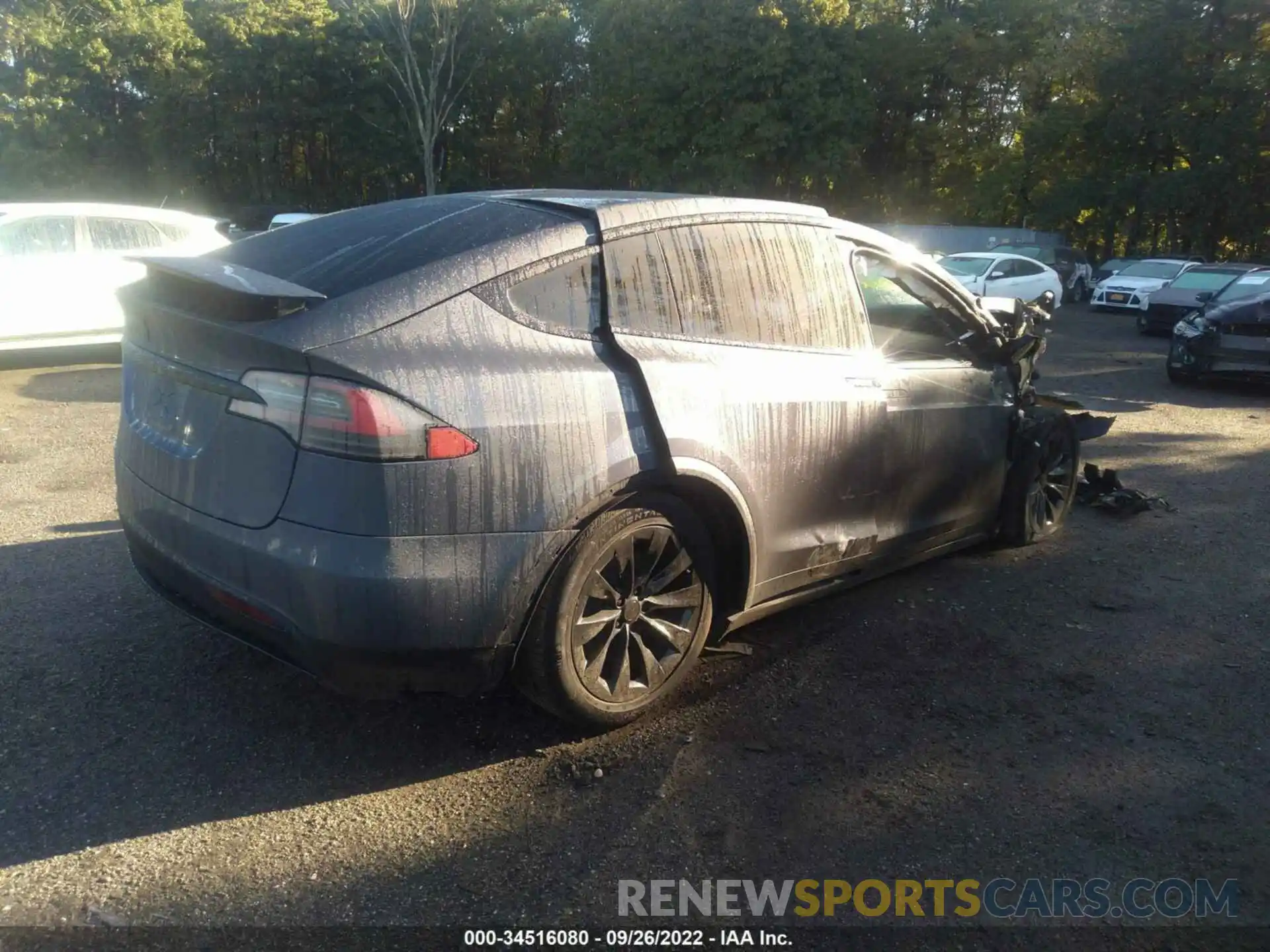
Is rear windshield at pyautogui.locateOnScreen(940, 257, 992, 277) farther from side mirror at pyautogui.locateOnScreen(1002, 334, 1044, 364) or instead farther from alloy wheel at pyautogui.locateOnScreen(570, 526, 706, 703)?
alloy wheel at pyautogui.locateOnScreen(570, 526, 706, 703)

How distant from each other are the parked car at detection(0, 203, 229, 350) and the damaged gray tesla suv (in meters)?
8.24

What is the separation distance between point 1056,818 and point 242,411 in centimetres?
268

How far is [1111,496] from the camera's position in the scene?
6.76 meters

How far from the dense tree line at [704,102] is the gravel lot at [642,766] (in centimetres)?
3460

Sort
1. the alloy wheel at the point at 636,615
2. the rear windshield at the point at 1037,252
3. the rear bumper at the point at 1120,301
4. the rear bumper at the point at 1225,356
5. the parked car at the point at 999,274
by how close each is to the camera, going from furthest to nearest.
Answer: the rear windshield at the point at 1037,252, the rear bumper at the point at 1120,301, the parked car at the point at 999,274, the rear bumper at the point at 1225,356, the alloy wheel at the point at 636,615

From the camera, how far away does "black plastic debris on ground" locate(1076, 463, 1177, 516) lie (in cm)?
664

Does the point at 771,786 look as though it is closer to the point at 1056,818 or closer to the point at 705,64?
the point at 1056,818

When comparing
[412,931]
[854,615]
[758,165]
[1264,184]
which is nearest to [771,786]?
[412,931]

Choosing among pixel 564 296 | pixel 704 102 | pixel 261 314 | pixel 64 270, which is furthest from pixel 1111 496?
pixel 704 102

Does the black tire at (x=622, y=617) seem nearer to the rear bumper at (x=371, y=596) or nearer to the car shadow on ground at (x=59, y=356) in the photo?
the rear bumper at (x=371, y=596)

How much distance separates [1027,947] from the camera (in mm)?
2703

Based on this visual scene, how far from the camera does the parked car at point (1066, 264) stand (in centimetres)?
3050

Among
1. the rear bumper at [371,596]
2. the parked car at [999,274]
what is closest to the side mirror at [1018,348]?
the rear bumper at [371,596]

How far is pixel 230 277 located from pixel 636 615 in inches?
64.4
